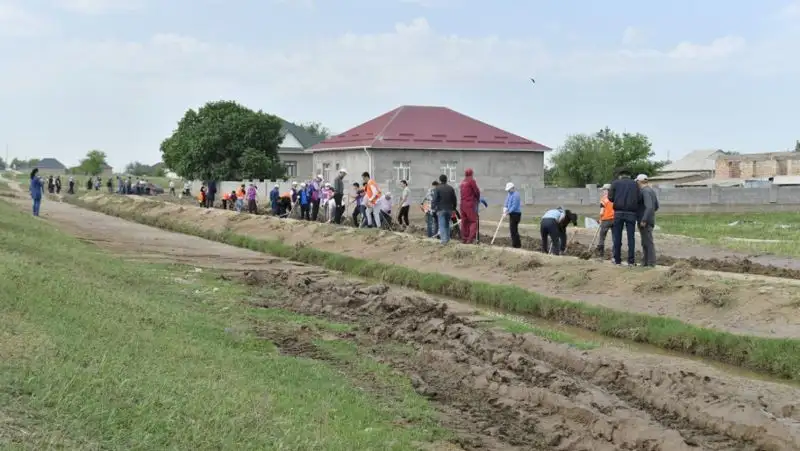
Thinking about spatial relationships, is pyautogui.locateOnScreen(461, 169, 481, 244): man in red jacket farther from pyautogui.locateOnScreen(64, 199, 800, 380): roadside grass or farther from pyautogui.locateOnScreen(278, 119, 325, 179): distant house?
pyautogui.locateOnScreen(278, 119, 325, 179): distant house

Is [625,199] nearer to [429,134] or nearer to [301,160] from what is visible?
[429,134]

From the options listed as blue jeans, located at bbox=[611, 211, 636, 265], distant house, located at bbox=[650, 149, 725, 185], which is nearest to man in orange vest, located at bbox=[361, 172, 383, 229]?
blue jeans, located at bbox=[611, 211, 636, 265]

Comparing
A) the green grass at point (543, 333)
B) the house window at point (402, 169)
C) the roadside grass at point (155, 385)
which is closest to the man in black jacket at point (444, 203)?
the green grass at point (543, 333)

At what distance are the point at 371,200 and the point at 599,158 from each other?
2246 inches

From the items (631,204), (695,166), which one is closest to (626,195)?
(631,204)

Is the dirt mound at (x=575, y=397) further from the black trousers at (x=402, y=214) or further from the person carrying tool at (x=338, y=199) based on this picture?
the person carrying tool at (x=338, y=199)

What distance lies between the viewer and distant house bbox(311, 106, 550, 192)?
178ft

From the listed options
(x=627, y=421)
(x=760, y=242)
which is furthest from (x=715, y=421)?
(x=760, y=242)

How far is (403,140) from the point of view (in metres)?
54.7

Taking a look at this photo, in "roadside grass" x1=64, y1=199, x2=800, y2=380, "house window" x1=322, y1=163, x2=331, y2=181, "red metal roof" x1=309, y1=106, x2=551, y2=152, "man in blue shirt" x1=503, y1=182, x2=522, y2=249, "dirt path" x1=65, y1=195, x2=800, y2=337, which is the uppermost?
"red metal roof" x1=309, y1=106, x2=551, y2=152

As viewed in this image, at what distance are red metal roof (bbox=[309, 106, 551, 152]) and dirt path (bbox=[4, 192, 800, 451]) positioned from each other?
132 ft

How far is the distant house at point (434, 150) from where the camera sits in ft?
178

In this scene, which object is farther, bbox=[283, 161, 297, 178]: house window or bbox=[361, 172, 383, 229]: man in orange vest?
bbox=[283, 161, 297, 178]: house window

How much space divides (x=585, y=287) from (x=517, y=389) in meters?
7.75
